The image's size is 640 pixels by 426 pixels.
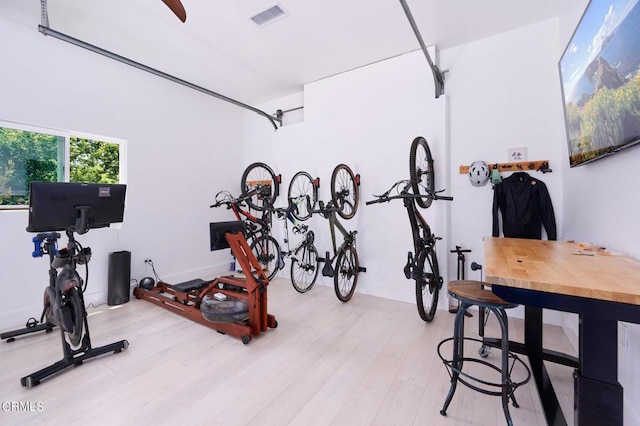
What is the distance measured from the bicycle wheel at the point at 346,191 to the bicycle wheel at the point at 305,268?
749 mm

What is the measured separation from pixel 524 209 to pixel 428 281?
4.25 ft

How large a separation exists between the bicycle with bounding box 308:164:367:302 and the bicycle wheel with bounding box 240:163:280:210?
0.82m

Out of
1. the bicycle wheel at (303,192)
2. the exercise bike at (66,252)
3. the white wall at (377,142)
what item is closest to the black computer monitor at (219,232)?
the exercise bike at (66,252)

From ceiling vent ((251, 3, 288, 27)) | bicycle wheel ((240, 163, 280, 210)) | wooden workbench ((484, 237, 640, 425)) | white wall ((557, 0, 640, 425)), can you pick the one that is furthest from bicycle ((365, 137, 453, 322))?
bicycle wheel ((240, 163, 280, 210))

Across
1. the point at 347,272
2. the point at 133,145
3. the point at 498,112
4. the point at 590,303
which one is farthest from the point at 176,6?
the point at 498,112

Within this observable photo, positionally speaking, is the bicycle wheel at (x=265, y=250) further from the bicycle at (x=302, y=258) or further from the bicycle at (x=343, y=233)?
the bicycle at (x=343, y=233)

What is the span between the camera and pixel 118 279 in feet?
11.5

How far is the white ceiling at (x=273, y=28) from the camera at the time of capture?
272 cm

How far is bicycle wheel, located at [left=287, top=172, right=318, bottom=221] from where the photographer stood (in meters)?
4.33

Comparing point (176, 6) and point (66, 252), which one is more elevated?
point (176, 6)

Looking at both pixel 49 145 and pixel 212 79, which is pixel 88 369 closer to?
pixel 49 145

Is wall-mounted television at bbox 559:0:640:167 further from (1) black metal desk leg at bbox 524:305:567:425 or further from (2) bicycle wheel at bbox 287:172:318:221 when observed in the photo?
(2) bicycle wheel at bbox 287:172:318:221

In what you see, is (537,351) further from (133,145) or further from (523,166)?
(133,145)

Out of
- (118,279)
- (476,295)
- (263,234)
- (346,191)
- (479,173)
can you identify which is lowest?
(118,279)
